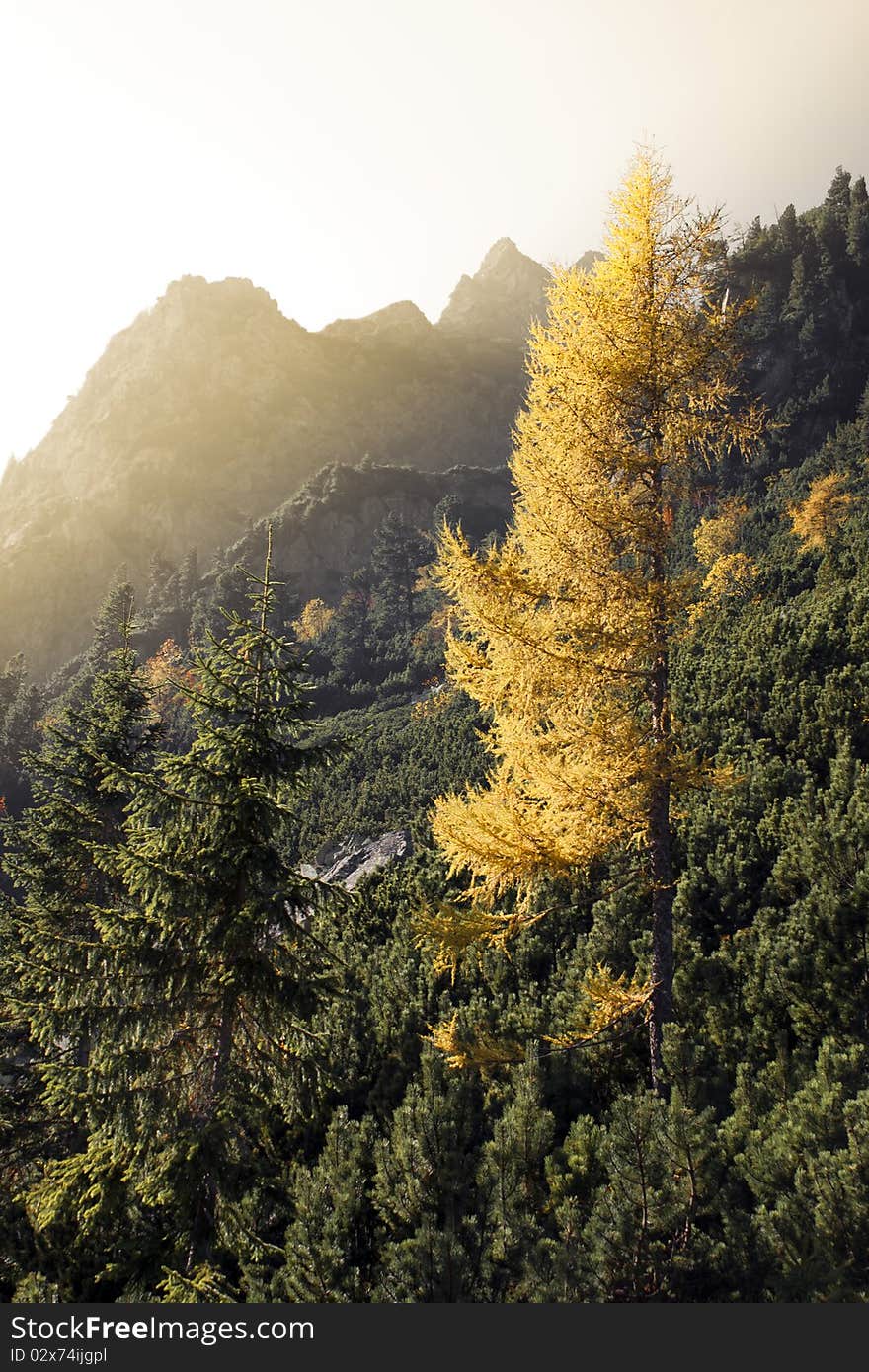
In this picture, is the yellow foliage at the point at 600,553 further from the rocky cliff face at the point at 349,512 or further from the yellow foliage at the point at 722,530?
the rocky cliff face at the point at 349,512

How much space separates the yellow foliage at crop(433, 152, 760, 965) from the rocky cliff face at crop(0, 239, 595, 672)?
291ft

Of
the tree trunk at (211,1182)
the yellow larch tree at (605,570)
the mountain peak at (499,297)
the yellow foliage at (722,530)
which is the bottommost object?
the tree trunk at (211,1182)

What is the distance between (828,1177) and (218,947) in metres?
4.95

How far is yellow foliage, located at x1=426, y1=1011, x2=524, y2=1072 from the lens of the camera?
634 cm

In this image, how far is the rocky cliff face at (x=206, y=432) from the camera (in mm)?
89312

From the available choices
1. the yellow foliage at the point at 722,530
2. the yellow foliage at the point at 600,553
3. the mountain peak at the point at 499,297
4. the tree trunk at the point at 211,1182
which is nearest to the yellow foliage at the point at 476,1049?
the yellow foliage at the point at 600,553

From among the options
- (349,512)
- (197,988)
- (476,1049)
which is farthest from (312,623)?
(476,1049)

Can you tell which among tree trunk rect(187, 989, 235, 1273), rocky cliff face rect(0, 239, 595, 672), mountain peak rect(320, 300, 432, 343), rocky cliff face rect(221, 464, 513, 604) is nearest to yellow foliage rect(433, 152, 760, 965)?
tree trunk rect(187, 989, 235, 1273)

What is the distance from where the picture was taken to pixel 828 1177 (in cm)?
374

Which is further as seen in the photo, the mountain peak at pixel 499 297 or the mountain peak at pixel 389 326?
the mountain peak at pixel 499 297

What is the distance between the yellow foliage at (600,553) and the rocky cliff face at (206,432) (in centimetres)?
8885

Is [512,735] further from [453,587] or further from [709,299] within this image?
[709,299]

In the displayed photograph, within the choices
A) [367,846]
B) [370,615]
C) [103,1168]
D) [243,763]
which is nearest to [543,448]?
[243,763]

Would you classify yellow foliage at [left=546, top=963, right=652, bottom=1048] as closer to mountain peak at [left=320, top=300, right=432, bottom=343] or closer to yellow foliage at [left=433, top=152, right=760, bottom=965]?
yellow foliage at [left=433, top=152, right=760, bottom=965]
